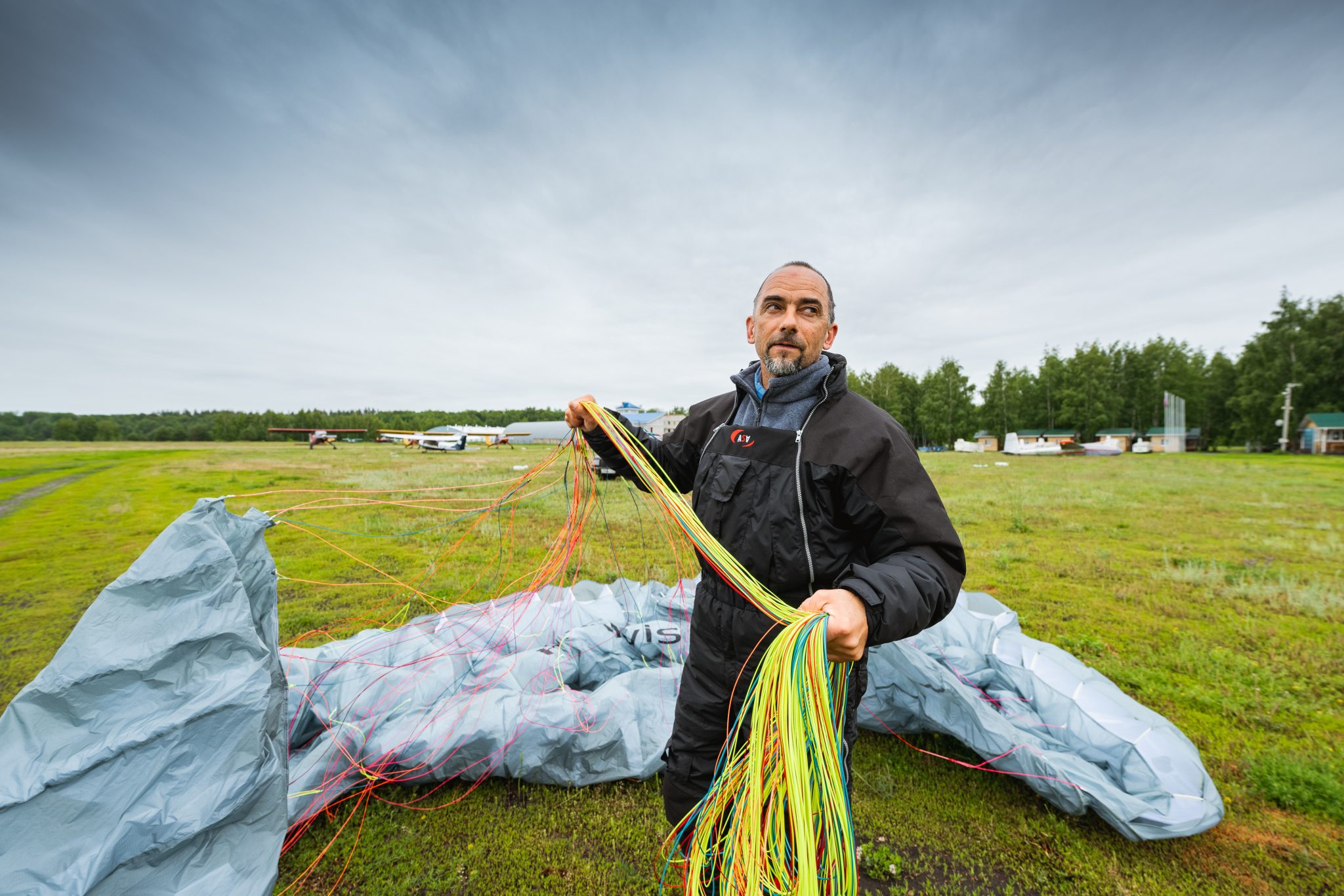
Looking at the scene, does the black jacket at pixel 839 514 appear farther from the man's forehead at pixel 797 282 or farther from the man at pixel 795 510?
the man's forehead at pixel 797 282

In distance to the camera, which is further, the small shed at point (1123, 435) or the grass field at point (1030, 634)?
the small shed at point (1123, 435)

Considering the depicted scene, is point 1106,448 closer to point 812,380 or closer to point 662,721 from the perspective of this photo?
point 662,721

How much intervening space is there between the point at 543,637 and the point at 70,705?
2.69m

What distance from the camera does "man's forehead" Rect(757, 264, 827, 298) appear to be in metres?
1.90

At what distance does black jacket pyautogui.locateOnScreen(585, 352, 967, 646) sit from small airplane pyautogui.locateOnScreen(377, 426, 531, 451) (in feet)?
136

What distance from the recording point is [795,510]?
5.75 feet

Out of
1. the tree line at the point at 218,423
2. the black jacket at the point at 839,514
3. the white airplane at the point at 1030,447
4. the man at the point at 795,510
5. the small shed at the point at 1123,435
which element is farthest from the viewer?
the tree line at the point at 218,423

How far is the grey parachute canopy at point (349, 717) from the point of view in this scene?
5.44ft

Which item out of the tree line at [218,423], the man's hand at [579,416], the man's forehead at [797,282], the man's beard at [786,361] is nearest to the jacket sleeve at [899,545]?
the man's beard at [786,361]

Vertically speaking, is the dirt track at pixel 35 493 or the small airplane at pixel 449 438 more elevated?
the small airplane at pixel 449 438

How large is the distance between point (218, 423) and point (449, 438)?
42646mm

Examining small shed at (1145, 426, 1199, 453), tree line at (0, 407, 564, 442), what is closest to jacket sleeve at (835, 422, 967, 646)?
small shed at (1145, 426, 1199, 453)

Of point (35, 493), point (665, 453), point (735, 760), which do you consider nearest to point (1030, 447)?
point (665, 453)

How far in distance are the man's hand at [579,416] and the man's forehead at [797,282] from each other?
98 cm
